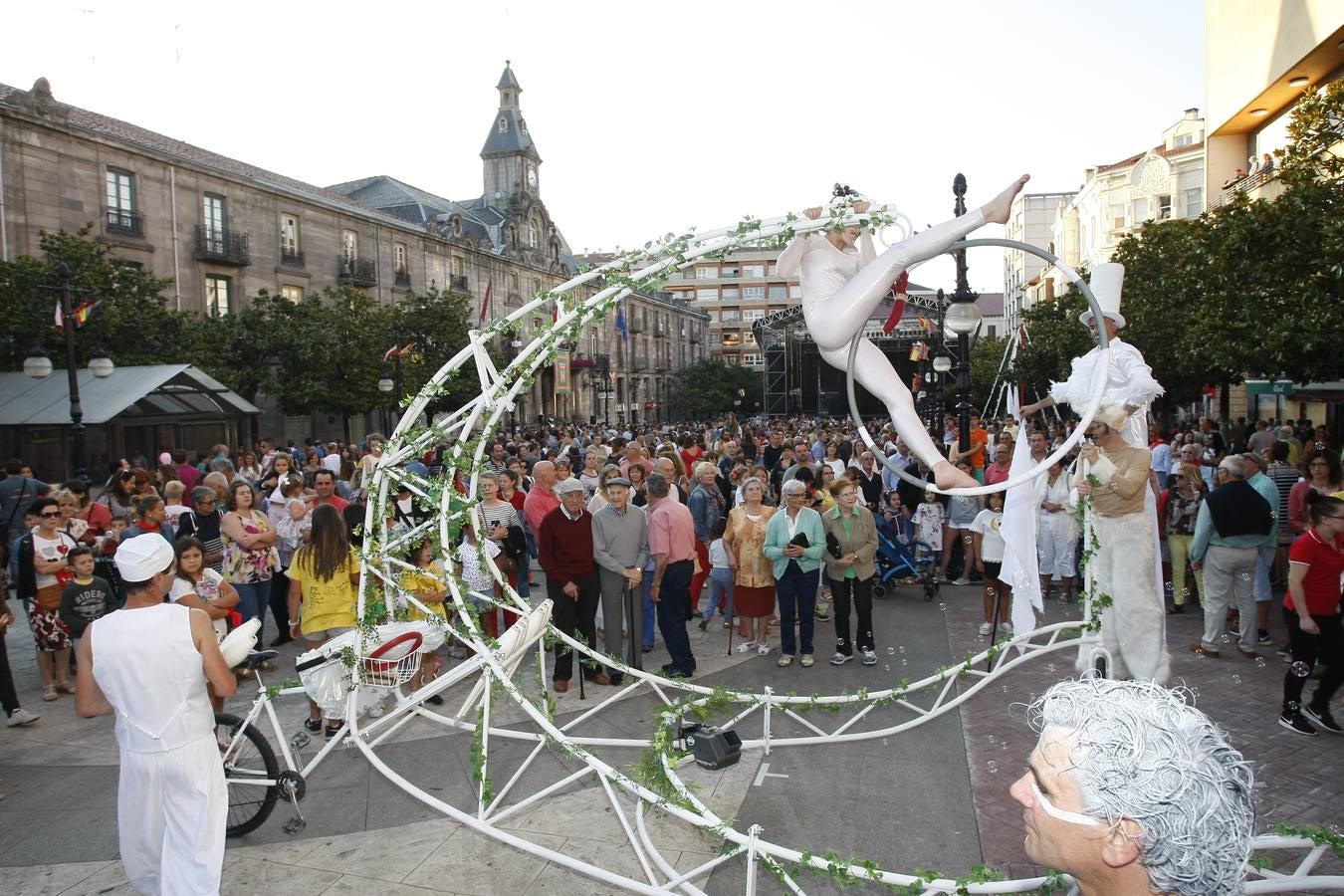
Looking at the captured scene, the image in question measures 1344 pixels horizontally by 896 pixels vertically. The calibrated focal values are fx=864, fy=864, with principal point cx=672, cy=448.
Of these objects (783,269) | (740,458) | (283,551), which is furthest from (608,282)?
(740,458)

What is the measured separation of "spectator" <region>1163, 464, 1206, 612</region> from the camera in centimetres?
931

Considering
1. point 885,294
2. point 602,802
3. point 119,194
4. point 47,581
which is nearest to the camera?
point 885,294

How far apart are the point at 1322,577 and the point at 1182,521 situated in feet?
12.2

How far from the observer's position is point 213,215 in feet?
93.7

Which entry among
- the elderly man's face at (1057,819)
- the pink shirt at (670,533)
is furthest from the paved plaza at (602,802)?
the elderly man's face at (1057,819)

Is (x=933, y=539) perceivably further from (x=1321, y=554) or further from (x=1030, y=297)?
(x=1030, y=297)

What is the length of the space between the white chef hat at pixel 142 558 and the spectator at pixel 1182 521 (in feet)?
31.0

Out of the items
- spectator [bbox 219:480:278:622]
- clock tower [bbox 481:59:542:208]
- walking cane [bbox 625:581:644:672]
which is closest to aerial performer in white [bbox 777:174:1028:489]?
walking cane [bbox 625:581:644:672]

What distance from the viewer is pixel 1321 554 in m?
5.83

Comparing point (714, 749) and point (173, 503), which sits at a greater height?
point (173, 503)

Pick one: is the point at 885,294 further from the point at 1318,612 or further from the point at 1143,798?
the point at 1318,612

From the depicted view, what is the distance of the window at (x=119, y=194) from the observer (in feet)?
82.0

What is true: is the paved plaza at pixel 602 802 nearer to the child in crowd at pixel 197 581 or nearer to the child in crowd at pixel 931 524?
the child in crowd at pixel 197 581

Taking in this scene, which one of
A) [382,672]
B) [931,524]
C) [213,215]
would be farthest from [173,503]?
[213,215]
